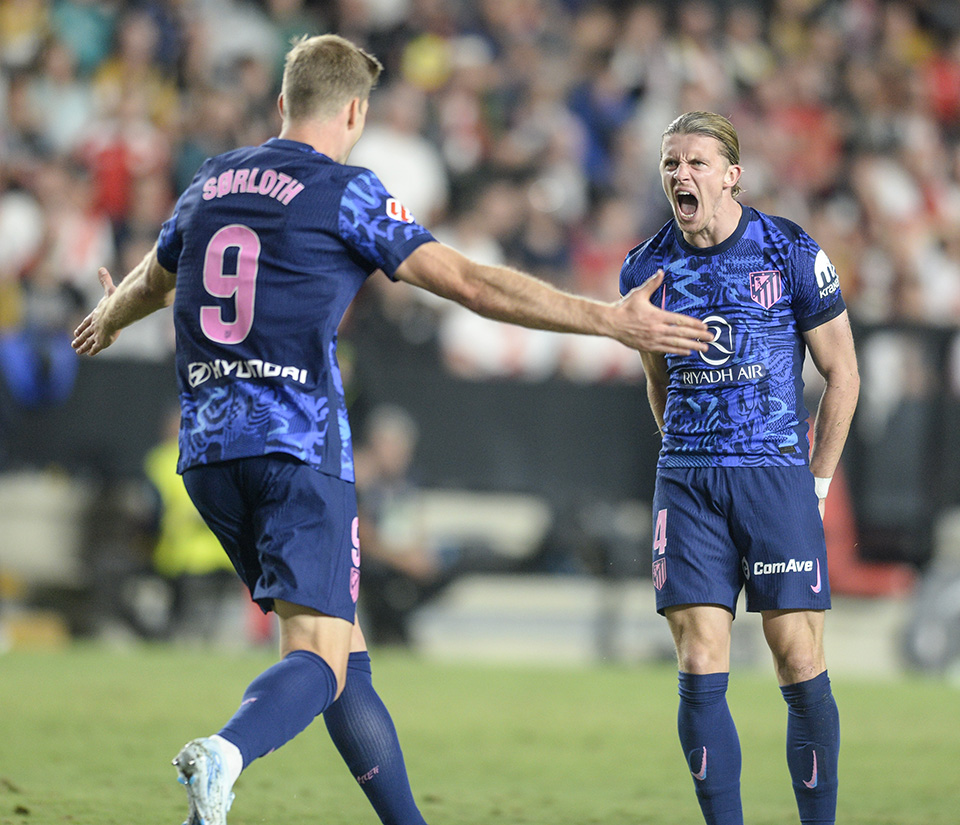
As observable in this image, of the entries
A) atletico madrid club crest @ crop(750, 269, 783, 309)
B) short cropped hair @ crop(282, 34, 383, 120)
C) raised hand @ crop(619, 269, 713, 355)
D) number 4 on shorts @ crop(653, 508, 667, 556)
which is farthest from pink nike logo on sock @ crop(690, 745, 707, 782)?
short cropped hair @ crop(282, 34, 383, 120)

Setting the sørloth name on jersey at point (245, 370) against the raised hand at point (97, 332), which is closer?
the sørloth name on jersey at point (245, 370)

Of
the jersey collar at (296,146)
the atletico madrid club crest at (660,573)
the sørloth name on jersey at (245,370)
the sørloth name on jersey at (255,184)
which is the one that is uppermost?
the jersey collar at (296,146)

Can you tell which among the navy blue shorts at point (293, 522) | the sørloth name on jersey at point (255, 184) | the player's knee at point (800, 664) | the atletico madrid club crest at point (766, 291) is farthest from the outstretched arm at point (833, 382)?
the sørloth name on jersey at point (255, 184)

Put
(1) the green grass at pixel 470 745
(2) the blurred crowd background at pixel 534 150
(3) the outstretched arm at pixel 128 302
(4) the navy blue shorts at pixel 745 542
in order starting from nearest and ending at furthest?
(3) the outstretched arm at pixel 128 302, (4) the navy blue shorts at pixel 745 542, (1) the green grass at pixel 470 745, (2) the blurred crowd background at pixel 534 150

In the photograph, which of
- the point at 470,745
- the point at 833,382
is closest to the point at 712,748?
the point at 833,382

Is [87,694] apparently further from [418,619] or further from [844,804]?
[844,804]

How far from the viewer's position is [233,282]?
376cm

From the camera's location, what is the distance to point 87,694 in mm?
8102

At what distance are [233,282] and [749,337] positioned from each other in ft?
5.68

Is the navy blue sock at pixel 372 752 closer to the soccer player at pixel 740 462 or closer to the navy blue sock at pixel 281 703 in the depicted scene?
the navy blue sock at pixel 281 703

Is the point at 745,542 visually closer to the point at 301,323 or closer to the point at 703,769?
the point at 703,769

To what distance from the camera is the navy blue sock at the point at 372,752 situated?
4016 millimetres

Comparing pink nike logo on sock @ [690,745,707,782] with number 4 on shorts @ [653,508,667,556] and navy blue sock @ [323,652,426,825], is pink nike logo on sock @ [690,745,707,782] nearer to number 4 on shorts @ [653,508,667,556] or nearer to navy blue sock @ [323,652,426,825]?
number 4 on shorts @ [653,508,667,556]

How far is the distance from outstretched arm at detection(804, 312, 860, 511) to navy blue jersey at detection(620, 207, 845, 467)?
1.9 inches
